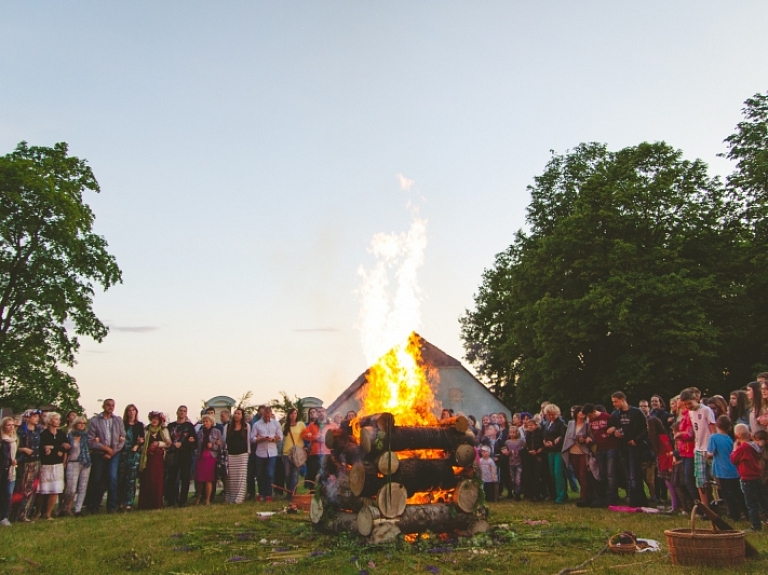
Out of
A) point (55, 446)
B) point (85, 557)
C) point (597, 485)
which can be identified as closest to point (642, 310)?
point (597, 485)

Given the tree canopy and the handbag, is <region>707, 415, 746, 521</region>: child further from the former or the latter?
the tree canopy

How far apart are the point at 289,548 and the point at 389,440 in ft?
5.74

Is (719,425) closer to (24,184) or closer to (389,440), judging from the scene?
(389,440)

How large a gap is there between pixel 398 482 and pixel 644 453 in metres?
5.61

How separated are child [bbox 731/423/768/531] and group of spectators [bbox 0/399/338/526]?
276 inches

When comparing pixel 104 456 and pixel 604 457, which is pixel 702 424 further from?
pixel 104 456

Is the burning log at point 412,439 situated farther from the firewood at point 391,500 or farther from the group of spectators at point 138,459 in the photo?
the group of spectators at point 138,459

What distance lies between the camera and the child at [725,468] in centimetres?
909

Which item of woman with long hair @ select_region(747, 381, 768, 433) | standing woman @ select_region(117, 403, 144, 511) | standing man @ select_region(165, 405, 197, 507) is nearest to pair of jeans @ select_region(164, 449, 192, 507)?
standing man @ select_region(165, 405, 197, 507)

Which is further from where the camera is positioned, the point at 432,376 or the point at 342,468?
the point at 432,376

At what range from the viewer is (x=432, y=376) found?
40062mm

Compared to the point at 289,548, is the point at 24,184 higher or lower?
higher

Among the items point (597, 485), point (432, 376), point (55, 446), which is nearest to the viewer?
point (55, 446)

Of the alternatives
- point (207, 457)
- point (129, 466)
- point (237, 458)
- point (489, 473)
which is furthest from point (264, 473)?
point (489, 473)
